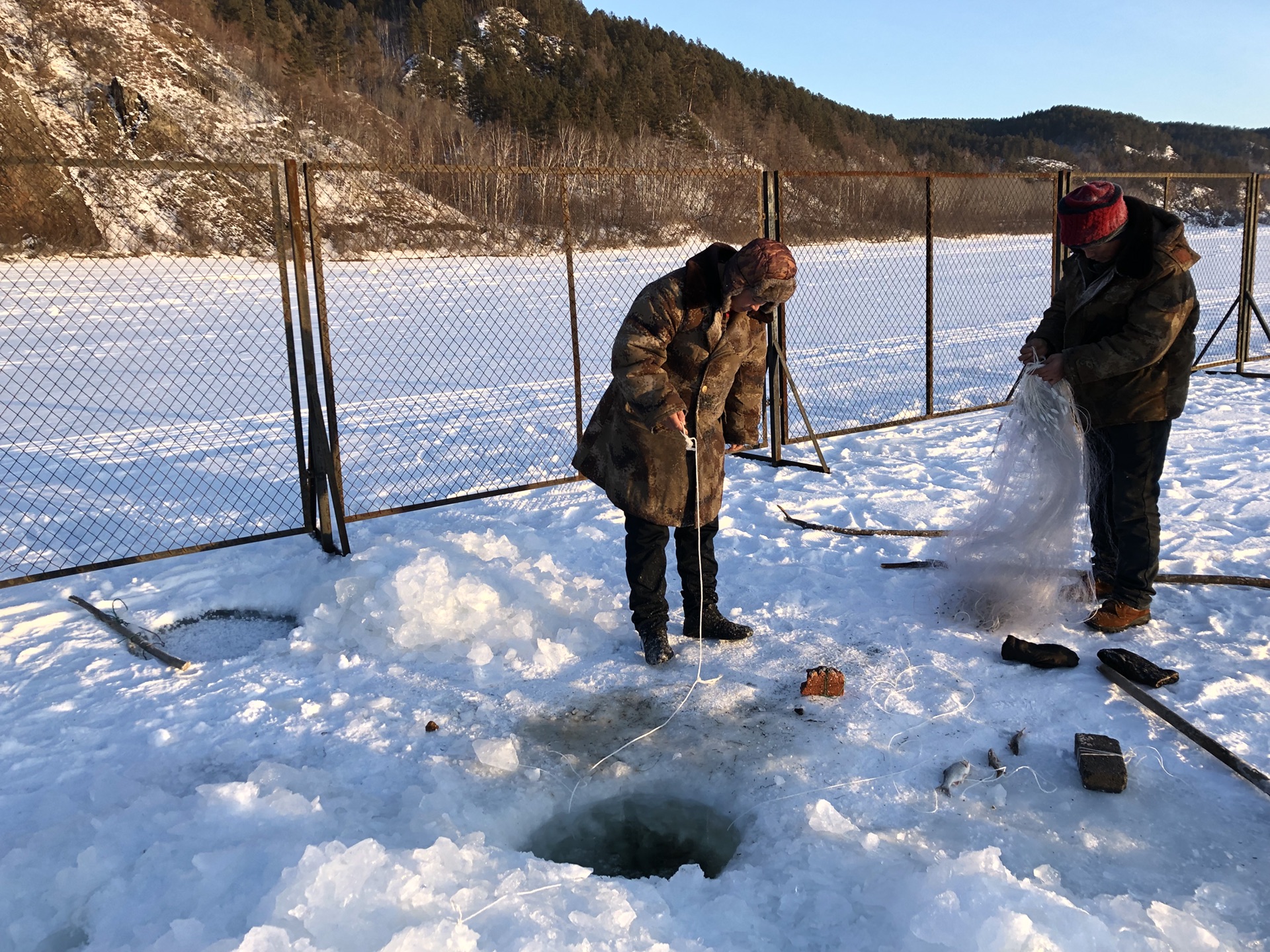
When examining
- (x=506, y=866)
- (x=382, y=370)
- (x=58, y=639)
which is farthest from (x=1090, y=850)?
(x=382, y=370)

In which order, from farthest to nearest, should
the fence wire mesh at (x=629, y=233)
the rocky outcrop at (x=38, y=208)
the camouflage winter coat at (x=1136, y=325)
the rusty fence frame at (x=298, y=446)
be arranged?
1. the rocky outcrop at (x=38, y=208)
2. the fence wire mesh at (x=629, y=233)
3. the rusty fence frame at (x=298, y=446)
4. the camouflage winter coat at (x=1136, y=325)

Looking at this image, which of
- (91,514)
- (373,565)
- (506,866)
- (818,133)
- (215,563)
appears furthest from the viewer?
(818,133)

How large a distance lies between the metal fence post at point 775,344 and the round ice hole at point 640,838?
441 centimetres

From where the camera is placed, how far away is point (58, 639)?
4.54 meters

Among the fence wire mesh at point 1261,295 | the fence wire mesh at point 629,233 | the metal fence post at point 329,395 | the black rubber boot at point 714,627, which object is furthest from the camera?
the fence wire mesh at point 629,233

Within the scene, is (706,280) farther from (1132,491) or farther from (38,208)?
(38,208)

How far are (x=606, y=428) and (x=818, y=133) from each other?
89.4 metres

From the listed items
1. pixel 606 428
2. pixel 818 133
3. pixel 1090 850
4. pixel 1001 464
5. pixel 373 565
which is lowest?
pixel 1090 850

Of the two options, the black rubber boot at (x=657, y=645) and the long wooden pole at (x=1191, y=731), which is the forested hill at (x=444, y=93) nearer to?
the black rubber boot at (x=657, y=645)

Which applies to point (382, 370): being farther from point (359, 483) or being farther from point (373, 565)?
point (373, 565)

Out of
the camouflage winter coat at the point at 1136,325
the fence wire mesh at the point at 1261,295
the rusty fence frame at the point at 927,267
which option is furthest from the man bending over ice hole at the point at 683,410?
the fence wire mesh at the point at 1261,295

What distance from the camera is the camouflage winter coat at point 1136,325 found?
387 cm

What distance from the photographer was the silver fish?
3178mm

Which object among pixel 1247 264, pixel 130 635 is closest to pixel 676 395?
pixel 130 635
